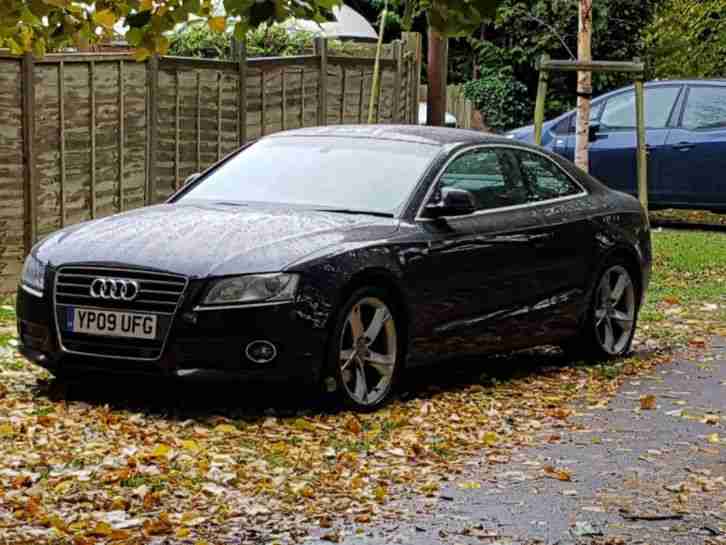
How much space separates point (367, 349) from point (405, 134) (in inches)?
70.9

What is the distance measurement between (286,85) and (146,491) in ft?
34.2

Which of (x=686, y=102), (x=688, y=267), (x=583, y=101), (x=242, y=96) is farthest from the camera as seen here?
(x=686, y=102)

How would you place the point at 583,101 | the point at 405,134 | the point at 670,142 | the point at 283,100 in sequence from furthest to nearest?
the point at 670,142
the point at 583,101
the point at 283,100
the point at 405,134

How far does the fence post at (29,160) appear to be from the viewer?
1429 centimetres

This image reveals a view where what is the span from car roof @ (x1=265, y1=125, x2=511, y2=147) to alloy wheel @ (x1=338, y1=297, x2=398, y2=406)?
1.51m

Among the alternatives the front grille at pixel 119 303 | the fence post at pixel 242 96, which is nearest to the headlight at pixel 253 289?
the front grille at pixel 119 303

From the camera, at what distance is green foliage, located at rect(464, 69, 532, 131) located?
4109 centimetres

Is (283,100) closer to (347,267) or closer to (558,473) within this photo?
(347,267)

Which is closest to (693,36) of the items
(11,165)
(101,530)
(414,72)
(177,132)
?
(414,72)

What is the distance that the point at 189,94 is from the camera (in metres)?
16.5

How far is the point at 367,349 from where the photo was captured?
974 centimetres

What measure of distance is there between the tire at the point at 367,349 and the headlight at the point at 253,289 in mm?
321

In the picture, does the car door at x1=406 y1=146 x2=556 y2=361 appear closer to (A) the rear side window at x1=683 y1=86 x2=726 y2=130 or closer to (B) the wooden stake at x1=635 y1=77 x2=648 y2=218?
(B) the wooden stake at x1=635 y1=77 x2=648 y2=218

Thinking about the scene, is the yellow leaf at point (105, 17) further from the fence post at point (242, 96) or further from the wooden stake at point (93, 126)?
the fence post at point (242, 96)
